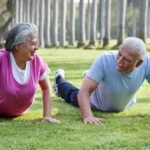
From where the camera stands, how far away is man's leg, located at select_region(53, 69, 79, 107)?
660 centimetres

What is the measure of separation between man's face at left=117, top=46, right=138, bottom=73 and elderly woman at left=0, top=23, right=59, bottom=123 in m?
0.96

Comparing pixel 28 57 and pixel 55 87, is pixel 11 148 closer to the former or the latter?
pixel 28 57

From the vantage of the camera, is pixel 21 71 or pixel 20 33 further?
pixel 21 71

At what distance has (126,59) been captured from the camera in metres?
5.00

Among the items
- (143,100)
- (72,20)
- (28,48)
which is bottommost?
(72,20)

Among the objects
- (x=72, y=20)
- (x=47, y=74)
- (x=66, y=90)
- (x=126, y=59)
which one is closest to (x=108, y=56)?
(x=126, y=59)

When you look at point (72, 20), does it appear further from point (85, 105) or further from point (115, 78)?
point (85, 105)

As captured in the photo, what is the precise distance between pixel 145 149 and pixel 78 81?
6423 mm

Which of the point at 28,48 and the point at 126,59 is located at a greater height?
the point at 28,48

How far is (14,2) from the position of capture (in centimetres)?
6644

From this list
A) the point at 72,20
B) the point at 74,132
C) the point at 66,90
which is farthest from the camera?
the point at 72,20

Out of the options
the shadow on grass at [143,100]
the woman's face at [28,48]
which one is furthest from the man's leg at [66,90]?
the woman's face at [28,48]

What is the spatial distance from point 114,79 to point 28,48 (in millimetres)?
1329

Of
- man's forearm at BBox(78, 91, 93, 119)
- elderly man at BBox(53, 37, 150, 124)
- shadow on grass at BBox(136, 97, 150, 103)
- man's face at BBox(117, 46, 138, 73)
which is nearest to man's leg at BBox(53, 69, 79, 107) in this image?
elderly man at BBox(53, 37, 150, 124)
